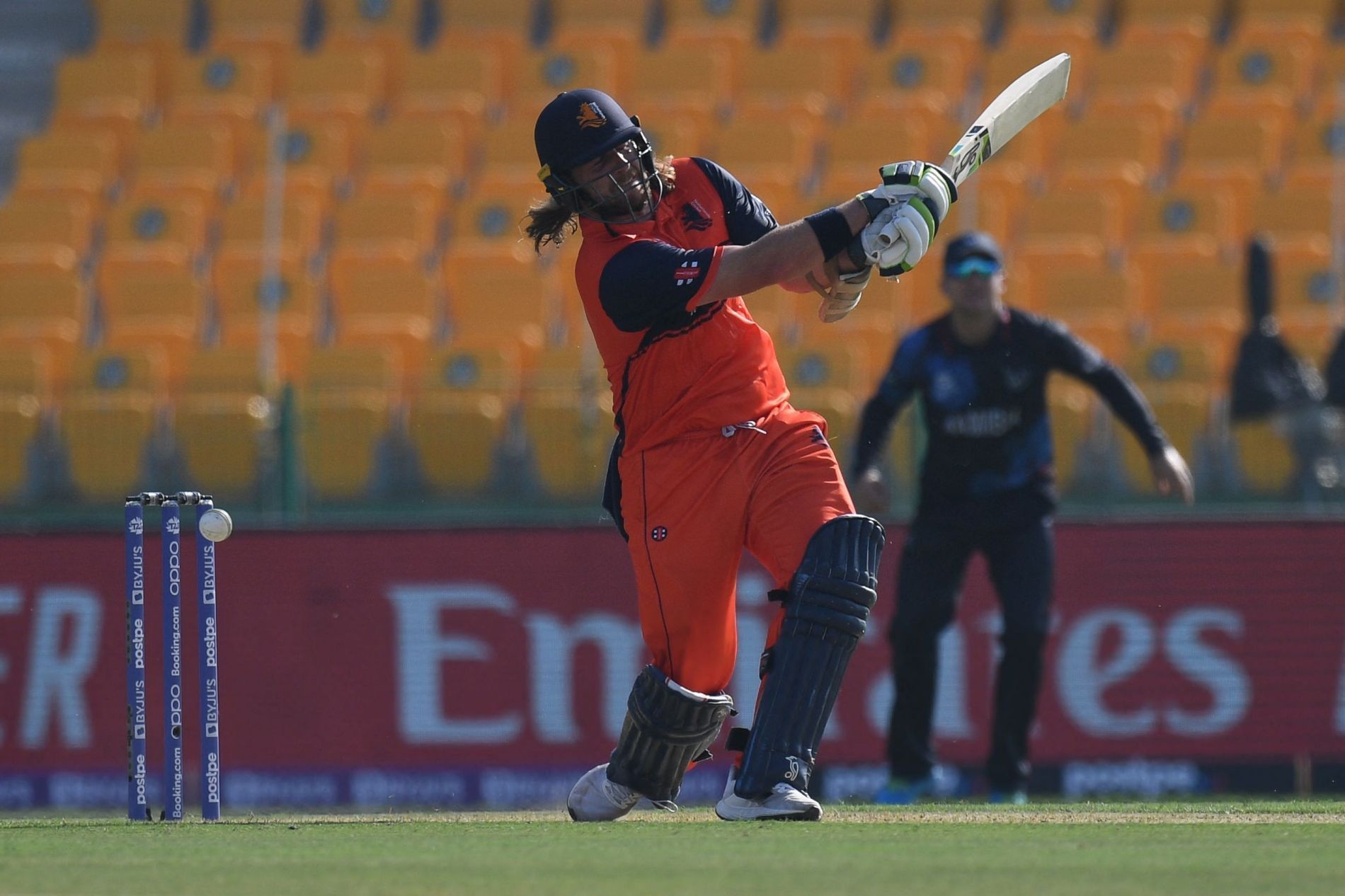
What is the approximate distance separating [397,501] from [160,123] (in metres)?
6.19

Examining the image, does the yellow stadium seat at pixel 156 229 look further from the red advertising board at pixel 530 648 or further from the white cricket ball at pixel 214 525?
the white cricket ball at pixel 214 525

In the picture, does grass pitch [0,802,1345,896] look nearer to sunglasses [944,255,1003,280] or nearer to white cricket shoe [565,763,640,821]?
white cricket shoe [565,763,640,821]

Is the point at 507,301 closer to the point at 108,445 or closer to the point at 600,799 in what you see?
the point at 108,445

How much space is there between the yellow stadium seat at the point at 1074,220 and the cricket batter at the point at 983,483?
5.41m

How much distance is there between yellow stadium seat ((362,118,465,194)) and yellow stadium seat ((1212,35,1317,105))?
5396 mm

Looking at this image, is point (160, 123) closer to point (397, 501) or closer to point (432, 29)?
point (432, 29)

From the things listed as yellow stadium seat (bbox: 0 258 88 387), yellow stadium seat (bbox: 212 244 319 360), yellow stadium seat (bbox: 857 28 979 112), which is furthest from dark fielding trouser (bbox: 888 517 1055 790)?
yellow stadium seat (bbox: 0 258 88 387)

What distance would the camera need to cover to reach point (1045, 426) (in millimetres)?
7352

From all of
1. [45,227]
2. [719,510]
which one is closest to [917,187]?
[719,510]

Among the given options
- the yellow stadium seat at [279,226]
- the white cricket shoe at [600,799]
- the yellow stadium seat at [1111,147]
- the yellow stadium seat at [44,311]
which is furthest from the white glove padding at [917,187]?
the yellow stadium seat at [279,226]

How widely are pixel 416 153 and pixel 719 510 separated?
949 centimetres

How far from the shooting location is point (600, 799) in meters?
5.70

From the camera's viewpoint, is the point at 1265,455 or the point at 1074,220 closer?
the point at 1265,455

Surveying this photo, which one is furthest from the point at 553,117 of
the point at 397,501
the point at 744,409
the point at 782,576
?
the point at 397,501
